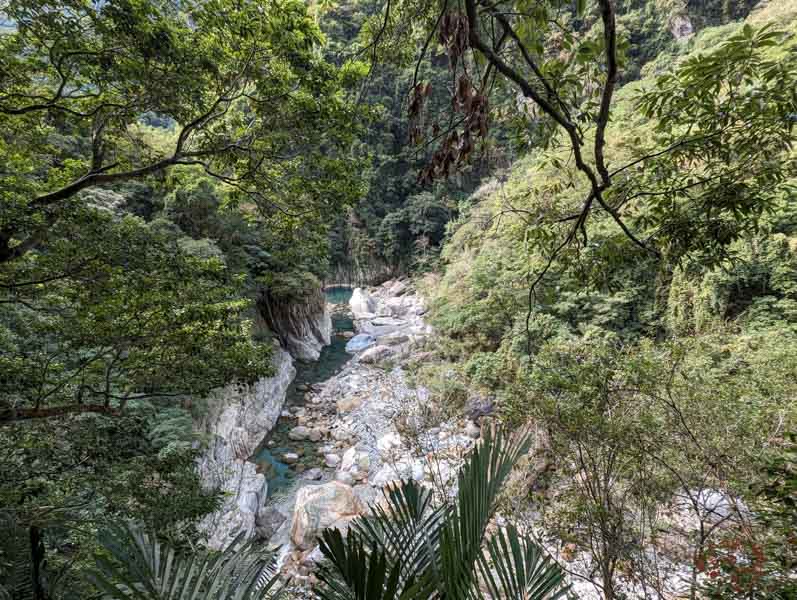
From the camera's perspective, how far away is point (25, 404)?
3.04 m

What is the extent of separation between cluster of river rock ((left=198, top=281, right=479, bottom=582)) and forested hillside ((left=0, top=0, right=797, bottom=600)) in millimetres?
88

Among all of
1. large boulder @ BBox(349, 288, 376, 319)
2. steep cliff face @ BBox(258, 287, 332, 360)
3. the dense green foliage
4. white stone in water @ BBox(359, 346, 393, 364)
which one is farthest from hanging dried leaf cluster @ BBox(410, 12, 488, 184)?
large boulder @ BBox(349, 288, 376, 319)

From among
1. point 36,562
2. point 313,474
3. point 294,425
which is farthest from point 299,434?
point 36,562

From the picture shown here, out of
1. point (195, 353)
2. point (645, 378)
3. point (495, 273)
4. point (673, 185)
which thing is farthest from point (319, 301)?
point (673, 185)

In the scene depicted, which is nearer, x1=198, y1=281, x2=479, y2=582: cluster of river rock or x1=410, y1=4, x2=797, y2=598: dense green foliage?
x1=410, y1=4, x2=797, y2=598: dense green foliage

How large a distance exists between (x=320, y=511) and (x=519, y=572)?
16.4ft

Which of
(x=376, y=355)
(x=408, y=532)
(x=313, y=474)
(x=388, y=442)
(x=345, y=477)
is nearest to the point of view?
(x=408, y=532)

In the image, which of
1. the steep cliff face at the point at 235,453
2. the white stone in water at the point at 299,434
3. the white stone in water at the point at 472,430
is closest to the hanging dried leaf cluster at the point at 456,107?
the steep cliff face at the point at 235,453

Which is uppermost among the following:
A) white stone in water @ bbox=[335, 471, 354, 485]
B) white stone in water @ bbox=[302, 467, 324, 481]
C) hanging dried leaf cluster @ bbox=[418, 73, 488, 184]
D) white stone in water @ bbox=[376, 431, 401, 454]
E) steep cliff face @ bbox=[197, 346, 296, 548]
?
hanging dried leaf cluster @ bbox=[418, 73, 488, 184]

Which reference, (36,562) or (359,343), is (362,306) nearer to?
(359,343)

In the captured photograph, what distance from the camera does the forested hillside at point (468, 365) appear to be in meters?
1.19

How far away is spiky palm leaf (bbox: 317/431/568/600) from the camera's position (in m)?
0.83

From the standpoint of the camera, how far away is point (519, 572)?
3.86ft

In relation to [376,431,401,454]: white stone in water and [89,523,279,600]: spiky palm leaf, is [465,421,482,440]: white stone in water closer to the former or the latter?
[376,431,401,454]: white stone in water
